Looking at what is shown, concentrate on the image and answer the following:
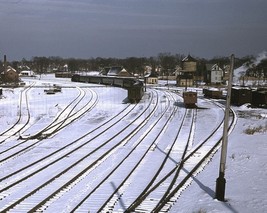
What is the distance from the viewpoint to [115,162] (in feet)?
54.2

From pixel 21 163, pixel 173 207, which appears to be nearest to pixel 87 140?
pixel 21 163

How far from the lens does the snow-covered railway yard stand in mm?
11516

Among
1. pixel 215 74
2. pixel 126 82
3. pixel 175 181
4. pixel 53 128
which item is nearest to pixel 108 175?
pixel 175 181

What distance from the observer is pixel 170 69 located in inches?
6412

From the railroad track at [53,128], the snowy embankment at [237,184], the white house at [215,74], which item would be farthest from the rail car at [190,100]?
the white house at [215,74]

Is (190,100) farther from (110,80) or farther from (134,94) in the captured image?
(110,80)

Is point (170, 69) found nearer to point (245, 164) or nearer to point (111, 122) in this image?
point (111, 122)

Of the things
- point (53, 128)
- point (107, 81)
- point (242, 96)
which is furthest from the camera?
point (107, 81)

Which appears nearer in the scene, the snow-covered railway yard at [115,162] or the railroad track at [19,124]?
the snow-covered railway yard at [115,162]

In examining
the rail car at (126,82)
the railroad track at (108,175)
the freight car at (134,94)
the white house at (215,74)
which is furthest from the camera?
A: the white house at (215,74)

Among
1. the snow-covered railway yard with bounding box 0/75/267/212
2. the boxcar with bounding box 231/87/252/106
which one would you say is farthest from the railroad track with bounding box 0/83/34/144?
the boxcar with bounding box 231/87/252/106

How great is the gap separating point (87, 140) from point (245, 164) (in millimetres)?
9791

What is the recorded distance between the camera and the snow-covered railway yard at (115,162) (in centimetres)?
1152

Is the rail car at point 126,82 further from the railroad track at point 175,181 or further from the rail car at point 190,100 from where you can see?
the railroad track at point 175,181
